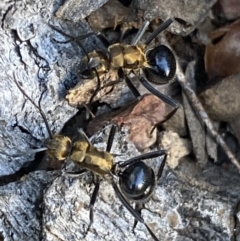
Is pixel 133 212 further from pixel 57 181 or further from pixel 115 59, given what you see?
pixel 115 59

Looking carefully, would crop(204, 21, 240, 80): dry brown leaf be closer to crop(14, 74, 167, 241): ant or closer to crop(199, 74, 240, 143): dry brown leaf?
crop(199, 74, 240, 143): dry brown leaf

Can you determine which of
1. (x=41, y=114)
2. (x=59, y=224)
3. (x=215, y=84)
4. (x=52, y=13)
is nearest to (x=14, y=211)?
(x=59, y=224)

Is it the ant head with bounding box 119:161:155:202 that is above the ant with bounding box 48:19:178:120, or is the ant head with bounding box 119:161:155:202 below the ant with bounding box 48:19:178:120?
below

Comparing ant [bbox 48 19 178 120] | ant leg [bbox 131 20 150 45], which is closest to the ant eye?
ant [bbox 48 19 178 120]

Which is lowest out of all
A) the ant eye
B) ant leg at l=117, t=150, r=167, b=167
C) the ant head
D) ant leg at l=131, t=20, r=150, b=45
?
the ant head

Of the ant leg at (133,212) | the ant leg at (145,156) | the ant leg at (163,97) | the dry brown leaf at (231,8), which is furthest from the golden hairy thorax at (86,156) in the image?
the dry brown leaf at (231,8)

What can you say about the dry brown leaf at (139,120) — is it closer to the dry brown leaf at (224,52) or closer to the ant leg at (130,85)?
the ant leg at (130,85)
